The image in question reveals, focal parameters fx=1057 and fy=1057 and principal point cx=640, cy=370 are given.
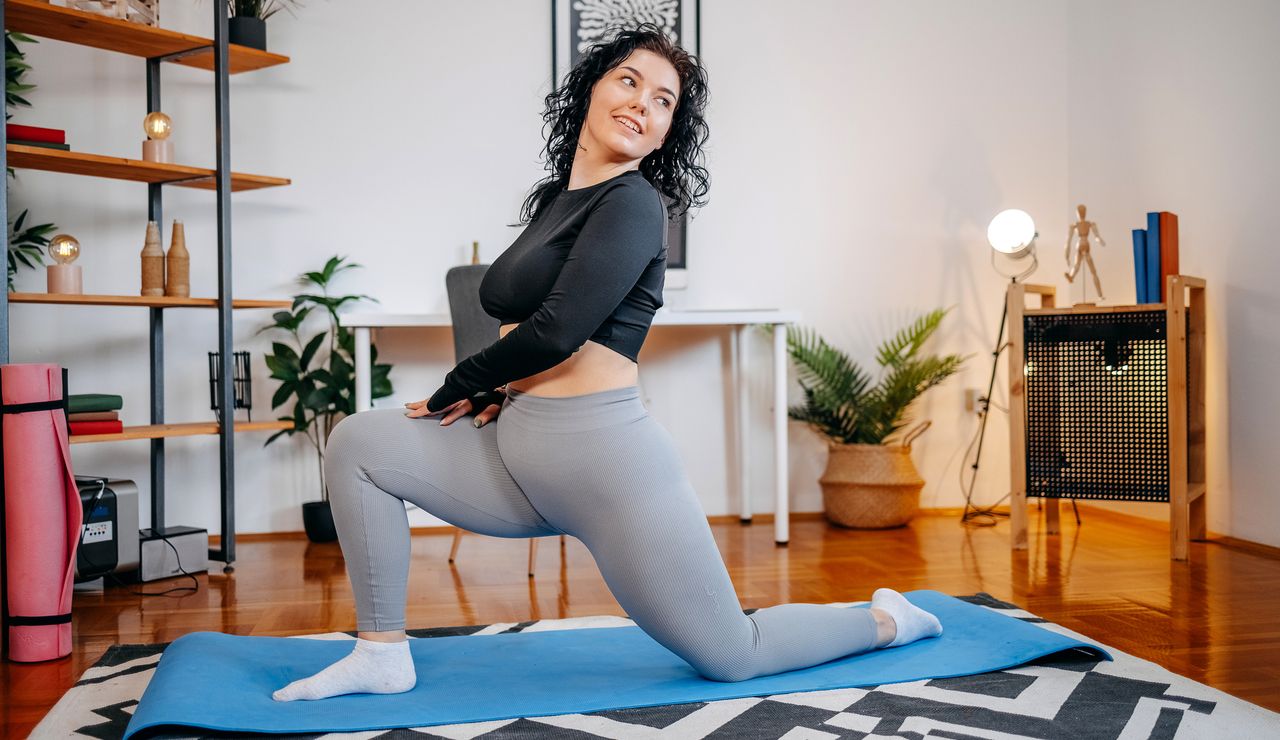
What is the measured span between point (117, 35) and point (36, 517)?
1.62 metres

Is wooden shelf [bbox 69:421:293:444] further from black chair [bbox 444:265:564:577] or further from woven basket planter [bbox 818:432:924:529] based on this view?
woven basket planter [bbox 818:432:924:529]

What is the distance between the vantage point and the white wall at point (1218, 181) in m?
3.40

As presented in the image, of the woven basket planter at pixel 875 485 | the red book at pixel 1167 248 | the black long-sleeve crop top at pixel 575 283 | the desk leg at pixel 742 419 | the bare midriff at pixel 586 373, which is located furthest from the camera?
the desk leg at pixel 742 419

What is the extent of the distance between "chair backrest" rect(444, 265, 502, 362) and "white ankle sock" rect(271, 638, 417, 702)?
130cm

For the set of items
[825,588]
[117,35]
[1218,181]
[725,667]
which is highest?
[117,35]

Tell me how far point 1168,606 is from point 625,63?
6.24 feet

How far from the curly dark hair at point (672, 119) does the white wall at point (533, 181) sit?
83.5 inches

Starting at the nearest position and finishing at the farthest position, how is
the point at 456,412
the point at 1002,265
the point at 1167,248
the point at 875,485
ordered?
the point at 456,412 < the point at 1167,248 < the point at 875,485 < the point at 1002,265

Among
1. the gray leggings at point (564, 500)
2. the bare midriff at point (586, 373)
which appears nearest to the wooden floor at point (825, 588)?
the gray leggings at point (564, 500)

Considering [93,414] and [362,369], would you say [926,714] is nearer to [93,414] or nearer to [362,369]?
[362,369]

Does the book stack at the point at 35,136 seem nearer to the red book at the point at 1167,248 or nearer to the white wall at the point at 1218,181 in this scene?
the red book at the point at 1167,248

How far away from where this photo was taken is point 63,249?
3088 mm

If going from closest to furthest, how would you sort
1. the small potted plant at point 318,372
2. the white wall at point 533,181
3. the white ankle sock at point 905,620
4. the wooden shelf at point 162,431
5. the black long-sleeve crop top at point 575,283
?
the black long-sleeve crop top at point 575,283 → the white ankle sock at point 905,620 → the wooden shelf at point 162,431 → the small potted plant at point 318,372 → the white wall at point 533,181

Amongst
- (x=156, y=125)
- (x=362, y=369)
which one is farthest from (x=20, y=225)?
(x=362, y=369)
